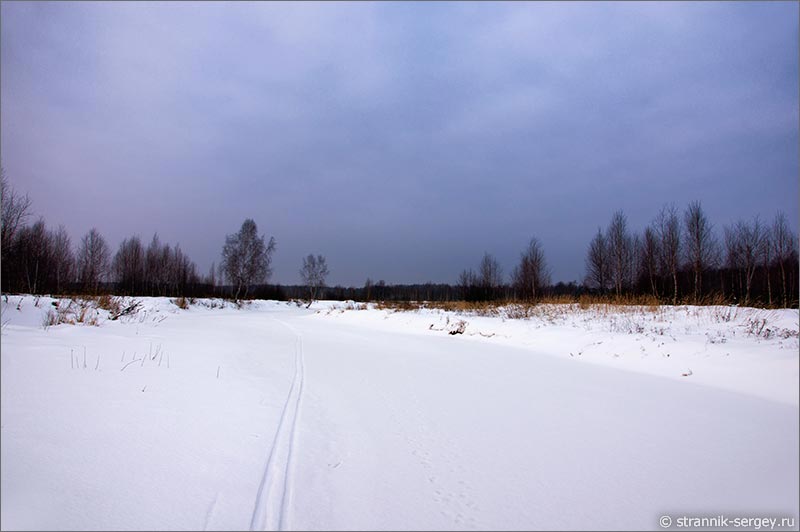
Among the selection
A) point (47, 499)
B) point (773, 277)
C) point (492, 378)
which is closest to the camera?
point (47, 499)

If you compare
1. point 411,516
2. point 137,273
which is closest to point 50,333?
point 411,516

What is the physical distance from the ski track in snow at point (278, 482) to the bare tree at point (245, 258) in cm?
4254

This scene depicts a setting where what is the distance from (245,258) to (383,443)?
146ft

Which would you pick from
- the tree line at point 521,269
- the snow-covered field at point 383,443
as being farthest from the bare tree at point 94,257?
the snow-covered field at point 383,443

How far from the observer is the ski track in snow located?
87.0 inches

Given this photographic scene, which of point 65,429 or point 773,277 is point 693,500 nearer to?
point 65,429

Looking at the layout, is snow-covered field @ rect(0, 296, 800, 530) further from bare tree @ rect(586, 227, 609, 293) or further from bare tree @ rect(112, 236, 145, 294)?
bare tree @ rect(112, 236, 145, 294)

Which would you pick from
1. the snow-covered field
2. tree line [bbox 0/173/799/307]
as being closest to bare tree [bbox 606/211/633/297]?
tree line [bbox 0/173/799/307]

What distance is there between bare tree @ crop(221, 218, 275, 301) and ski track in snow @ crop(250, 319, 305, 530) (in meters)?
42.5

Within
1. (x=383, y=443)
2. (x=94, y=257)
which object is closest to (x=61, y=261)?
(x=94, y=257)

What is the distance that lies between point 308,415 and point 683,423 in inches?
156

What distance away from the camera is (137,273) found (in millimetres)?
51000

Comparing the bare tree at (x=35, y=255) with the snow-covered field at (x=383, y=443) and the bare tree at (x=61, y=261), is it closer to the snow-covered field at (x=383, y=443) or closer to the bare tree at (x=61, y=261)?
the bare tree at (x=61, y=261)

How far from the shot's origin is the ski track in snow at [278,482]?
2209 mm
